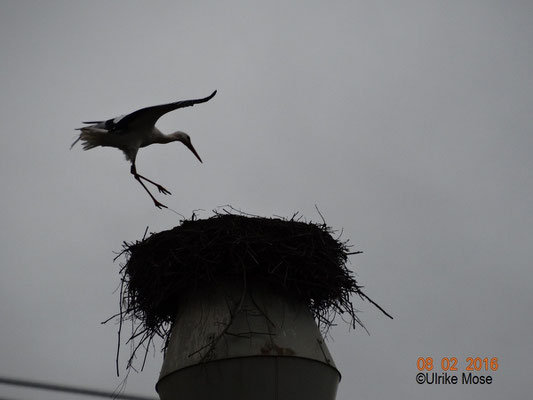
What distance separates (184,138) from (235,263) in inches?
160

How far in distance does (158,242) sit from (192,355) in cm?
109

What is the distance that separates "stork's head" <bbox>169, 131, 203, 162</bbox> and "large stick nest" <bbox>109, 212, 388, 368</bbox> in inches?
123

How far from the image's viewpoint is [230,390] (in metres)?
5.21

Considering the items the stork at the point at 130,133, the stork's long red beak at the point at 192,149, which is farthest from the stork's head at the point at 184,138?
the stork at the point at 130,133

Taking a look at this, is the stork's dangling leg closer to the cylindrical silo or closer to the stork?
the stork

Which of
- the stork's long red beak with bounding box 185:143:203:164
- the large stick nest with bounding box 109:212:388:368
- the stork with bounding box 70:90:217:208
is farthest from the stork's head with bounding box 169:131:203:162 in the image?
the large stick nest with bounding box 109:212:388:368

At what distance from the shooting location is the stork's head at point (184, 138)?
9148 mm

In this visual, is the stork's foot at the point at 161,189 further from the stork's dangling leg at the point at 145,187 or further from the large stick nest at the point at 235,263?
the large stick nest at the point at 235,263

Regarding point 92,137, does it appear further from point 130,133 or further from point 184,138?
point 184,138

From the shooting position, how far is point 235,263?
5.66 meters

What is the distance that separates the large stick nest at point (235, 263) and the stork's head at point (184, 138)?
3131mm

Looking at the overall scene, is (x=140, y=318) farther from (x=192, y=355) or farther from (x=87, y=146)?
(x=87, y=146)

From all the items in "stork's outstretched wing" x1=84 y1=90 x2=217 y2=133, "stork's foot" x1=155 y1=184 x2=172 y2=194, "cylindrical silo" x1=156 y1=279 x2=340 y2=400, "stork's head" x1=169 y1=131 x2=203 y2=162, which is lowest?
"cylindrical silo" x1=156 y1=279 x2=340 y2=400

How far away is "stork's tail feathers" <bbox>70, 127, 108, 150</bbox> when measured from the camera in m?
7.79
